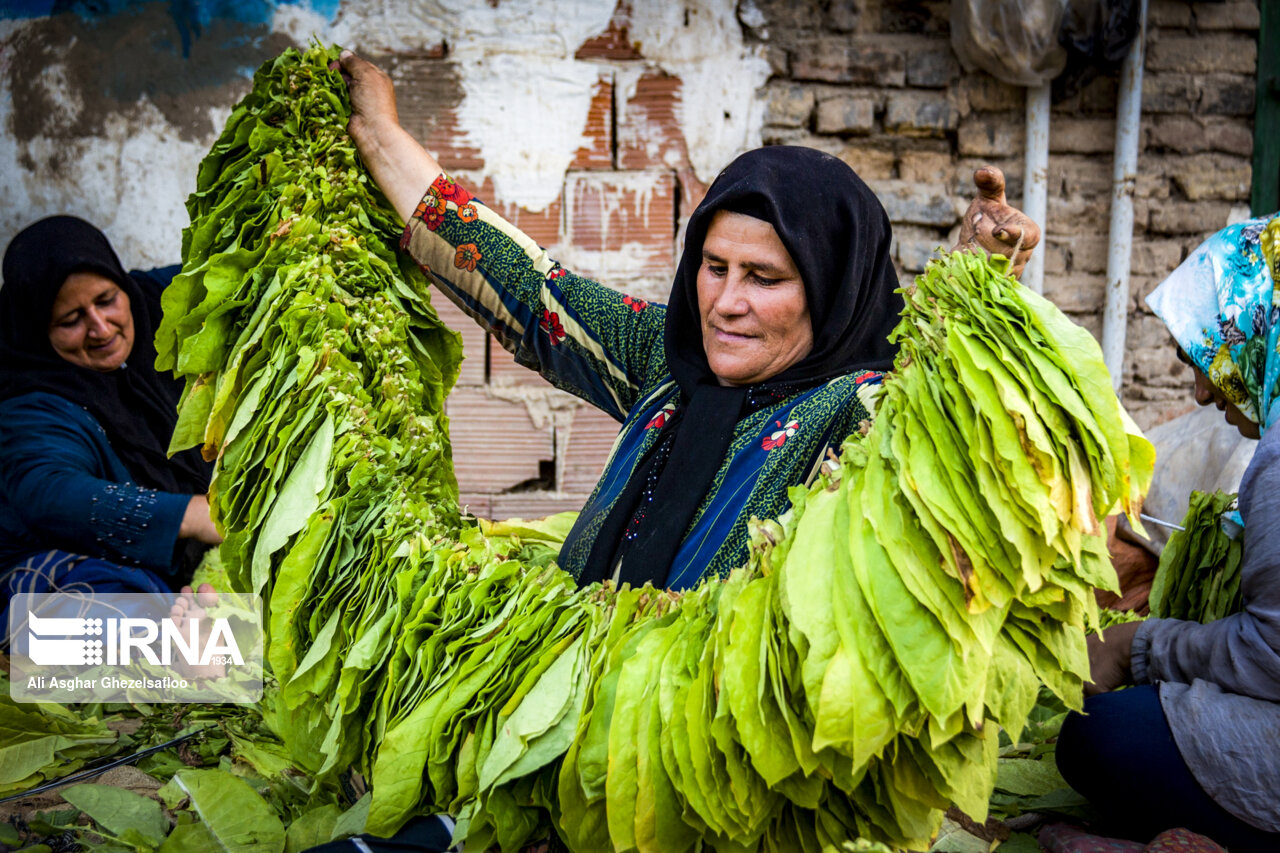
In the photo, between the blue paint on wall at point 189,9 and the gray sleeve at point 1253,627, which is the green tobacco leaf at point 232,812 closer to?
the gray sleeve at point 1253,627

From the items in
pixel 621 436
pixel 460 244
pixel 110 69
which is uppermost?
pixel 110 69

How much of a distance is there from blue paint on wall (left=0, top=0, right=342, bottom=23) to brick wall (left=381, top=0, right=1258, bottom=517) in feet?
1.82

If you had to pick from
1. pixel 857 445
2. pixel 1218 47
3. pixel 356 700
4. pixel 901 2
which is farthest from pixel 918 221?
pixel 356 700

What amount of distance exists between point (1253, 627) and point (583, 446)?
2.59 meters

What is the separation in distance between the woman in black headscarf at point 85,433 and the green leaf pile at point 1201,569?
9.27ft

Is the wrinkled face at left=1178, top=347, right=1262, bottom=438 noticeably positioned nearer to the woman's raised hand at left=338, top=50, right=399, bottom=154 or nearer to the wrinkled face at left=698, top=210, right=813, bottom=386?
the wrinkled face at left=698, top=210, right=813, bottom=386

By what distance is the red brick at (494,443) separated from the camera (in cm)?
392

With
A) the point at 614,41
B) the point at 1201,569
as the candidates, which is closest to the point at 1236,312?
the point at 1201,569

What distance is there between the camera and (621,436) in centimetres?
209

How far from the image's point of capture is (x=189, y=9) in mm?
3660

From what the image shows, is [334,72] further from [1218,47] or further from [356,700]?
[1218,47]

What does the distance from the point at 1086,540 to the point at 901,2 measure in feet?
10.8

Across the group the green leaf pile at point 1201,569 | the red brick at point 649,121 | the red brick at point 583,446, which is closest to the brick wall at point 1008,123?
the red brick at point 649,121

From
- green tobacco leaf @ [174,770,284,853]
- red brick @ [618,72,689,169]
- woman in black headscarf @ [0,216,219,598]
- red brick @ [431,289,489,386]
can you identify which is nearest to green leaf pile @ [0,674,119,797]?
green tobacco leaf @ [174,770,284,853]
